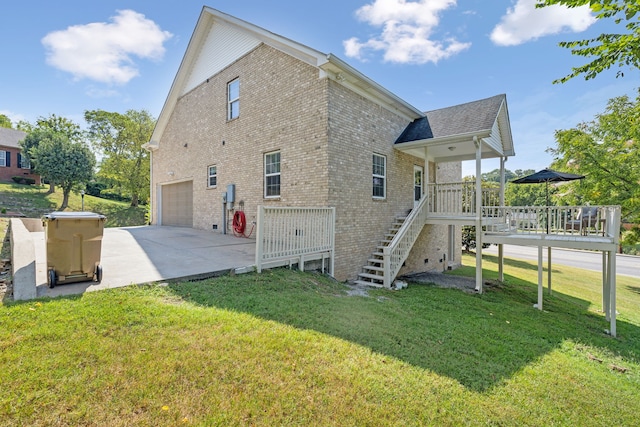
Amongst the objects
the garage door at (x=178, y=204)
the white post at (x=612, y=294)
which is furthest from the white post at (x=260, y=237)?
the garage door at (x=178, y=204)

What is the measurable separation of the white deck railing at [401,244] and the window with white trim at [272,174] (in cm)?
397

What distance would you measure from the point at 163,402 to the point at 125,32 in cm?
1440

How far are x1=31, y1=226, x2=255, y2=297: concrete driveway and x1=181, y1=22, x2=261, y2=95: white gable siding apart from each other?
283 inches

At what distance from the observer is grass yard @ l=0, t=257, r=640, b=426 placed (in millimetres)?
2246

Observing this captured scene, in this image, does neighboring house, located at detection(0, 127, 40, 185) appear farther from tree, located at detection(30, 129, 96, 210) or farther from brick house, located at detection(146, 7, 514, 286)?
brick house, located at detection(146, 7, 514, 286)

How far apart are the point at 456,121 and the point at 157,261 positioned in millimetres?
9701

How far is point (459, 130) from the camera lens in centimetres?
911

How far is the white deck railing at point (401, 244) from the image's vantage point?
8.21m

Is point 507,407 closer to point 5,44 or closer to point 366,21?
point 366,21

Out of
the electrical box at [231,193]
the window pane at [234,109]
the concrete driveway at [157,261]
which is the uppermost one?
the window pane at [234,109]

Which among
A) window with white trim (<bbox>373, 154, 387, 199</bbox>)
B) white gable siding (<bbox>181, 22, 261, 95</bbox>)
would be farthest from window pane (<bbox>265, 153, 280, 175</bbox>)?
white gable siding (<bbox>181, 22, 261, 95</bbox>)

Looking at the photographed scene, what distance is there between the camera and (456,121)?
9641mm

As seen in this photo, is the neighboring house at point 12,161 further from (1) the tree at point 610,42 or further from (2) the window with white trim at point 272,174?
(1) the tree at point 610,42

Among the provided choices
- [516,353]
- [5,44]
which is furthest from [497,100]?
[5,44]
